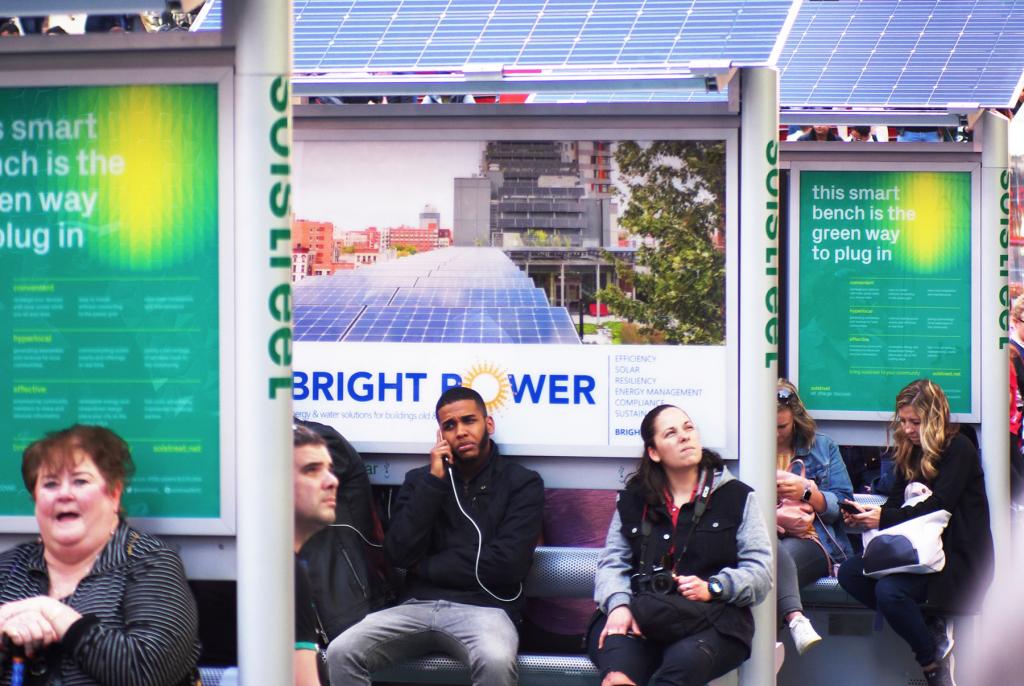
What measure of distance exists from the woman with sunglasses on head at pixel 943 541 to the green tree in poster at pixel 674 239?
4.92 ft

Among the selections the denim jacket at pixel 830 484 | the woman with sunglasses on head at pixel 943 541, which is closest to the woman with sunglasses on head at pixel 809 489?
the denim jacket at pixel 830 484

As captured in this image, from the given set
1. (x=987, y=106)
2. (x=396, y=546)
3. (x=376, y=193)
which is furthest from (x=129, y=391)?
(x=987, y=106)

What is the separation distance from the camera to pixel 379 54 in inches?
230

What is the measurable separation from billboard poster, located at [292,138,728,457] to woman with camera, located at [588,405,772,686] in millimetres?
278

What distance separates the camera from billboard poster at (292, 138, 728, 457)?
581cm

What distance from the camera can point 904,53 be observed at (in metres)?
7.60

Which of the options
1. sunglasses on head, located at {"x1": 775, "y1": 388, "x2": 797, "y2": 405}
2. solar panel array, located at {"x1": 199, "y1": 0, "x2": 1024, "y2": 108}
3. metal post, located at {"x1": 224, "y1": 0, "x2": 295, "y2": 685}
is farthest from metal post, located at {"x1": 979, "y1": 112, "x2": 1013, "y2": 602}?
metal post, located at {"x1": 224, "y1": 0, "x2": 295, "y2": 685}

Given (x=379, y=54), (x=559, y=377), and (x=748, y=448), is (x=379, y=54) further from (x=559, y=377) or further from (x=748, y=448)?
(x=748, y=448)

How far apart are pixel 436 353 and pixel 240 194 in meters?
2.76

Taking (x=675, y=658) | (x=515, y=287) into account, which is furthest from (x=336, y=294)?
(x=675, y=658)

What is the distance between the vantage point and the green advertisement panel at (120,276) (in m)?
3.67

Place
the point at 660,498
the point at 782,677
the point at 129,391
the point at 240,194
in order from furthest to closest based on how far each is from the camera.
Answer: the point at 782,677
the point at 660,498
the point at 129,391
the point at 240,194

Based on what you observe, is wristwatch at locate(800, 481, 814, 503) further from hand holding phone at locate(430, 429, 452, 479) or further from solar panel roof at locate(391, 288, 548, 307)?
hand holding phone at locate(430, 429, 452, 479)

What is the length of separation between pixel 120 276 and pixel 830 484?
4.23 metres
